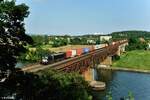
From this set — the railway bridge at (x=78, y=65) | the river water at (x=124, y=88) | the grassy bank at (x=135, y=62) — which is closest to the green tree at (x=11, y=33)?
the railway bridge at (x=78, y=65)

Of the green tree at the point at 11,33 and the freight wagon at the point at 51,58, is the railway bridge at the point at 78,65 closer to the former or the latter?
the freight wagon at the point at 51,58

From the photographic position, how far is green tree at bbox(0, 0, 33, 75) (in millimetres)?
22312

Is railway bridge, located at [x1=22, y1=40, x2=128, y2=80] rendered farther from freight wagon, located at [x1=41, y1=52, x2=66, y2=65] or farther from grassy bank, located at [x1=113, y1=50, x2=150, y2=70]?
grassy bank, located at [x1=113, y1=50, x2=150, y2=70]

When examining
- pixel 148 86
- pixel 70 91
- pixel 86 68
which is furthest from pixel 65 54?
pixel 70 91

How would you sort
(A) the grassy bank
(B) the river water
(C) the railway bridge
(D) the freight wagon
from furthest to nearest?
1. (A) the grassy bank
2. (D) the freight wagon
3. (B) the river water
4. (C) the railway bridge

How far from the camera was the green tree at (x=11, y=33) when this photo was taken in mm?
22312

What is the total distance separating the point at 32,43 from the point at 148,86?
94139mm

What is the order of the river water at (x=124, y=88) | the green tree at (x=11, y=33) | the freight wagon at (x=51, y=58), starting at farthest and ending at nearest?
the freight wagon at (x=51, y=58)
the river water at (x=124, y=88)
the green tree at (x=11, y=33)

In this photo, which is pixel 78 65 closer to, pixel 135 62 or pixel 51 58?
pixel 51 58

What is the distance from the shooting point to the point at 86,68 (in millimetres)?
112188

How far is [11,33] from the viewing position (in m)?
22.8

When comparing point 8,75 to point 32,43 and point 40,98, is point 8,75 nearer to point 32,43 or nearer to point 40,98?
point 32,43

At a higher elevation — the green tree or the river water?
the green tree

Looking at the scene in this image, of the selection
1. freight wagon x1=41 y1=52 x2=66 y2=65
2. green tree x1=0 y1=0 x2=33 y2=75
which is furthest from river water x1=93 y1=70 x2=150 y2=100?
green tree x1=0 y1=0 x2=33 y2=75
